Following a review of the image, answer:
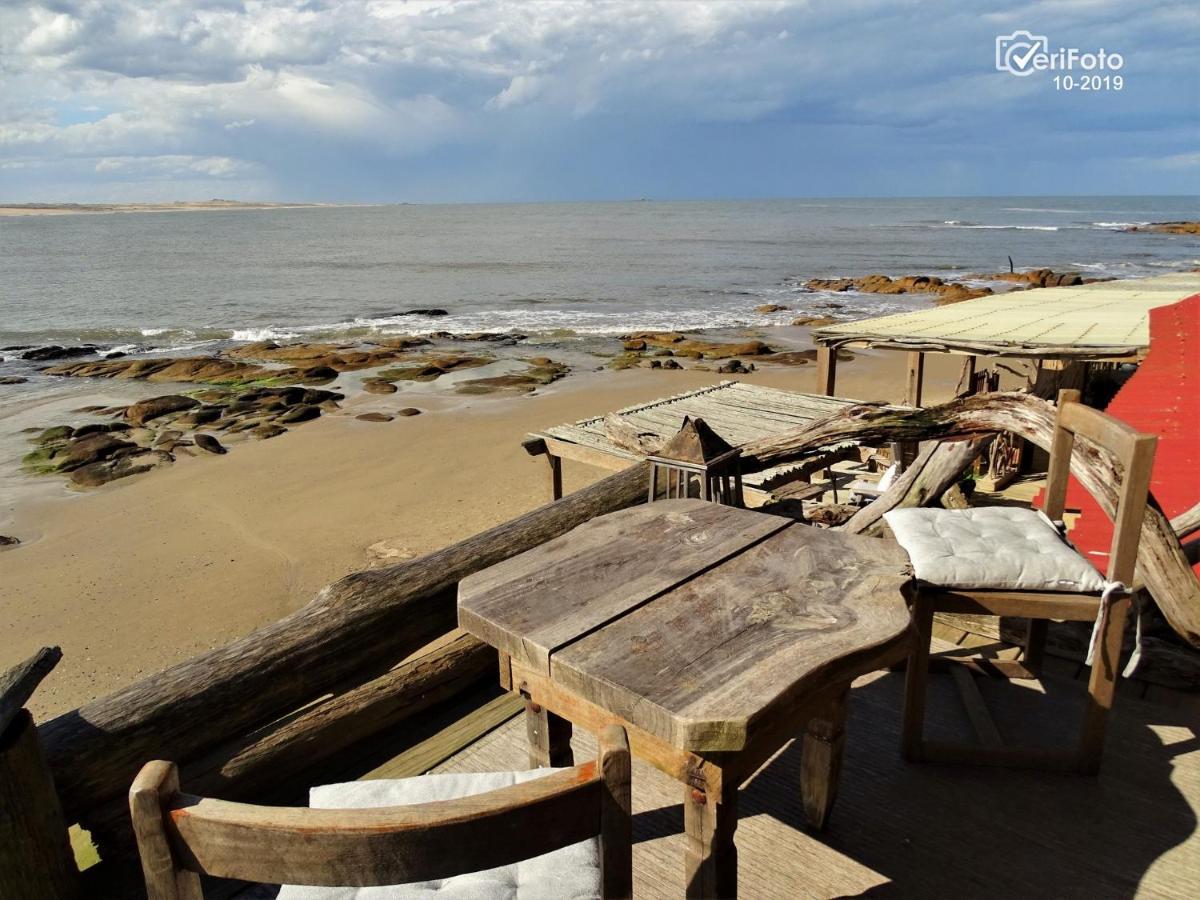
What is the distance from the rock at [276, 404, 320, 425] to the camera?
14828 mm

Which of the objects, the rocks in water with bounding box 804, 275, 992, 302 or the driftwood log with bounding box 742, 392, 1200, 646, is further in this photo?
the rocks in water with bounding box 804, 275, 992, 302

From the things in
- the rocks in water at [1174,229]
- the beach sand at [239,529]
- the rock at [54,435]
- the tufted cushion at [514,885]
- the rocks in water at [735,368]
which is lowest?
the beach sand at [239,529]

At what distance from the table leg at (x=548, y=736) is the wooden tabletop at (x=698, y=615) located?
358mm

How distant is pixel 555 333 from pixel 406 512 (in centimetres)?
1601

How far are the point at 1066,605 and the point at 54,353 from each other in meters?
26.7

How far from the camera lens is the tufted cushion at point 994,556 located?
252 centimetres

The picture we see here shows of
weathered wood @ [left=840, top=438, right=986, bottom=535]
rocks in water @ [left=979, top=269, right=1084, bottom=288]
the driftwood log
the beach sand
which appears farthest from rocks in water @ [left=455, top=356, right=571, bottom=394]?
rocks in water @ [left=979, top=269, right=1084, bottom=288]

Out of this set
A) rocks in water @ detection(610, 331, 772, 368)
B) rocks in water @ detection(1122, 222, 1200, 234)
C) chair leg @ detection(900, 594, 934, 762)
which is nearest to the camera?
chair leg @ detection(900, 594, 934, 762)

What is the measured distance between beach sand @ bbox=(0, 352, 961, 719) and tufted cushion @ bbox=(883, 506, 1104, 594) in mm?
6218

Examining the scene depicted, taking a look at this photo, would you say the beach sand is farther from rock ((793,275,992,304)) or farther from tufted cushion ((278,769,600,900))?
rock ((793,275,992,304))

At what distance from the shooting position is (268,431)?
14.1m

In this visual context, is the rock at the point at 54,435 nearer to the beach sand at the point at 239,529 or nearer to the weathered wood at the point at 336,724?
the beach sand at the point at 239,529

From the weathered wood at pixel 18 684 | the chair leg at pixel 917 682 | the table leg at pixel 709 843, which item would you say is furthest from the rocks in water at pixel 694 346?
the table leg at pixel 709 843

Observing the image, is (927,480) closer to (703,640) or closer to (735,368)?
(703,640)
